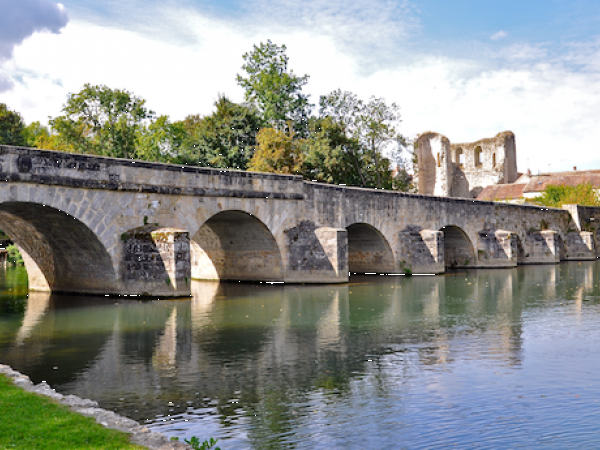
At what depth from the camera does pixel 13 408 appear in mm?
5656

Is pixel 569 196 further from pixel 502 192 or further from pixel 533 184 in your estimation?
pixel 533 184

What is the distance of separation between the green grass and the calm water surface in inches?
43.9

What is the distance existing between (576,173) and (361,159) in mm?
25962

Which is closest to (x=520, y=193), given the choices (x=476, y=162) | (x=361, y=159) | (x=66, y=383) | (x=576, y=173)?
(x=476, y=162)

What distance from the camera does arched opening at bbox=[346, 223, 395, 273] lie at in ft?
82.4

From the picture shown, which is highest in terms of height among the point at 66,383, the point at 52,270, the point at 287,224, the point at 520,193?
the point at 520,193

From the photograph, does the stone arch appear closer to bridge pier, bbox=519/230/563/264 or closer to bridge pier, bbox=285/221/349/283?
bridge pier, bbox=519/230/563/264

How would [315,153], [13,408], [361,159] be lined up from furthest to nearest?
[361,159] < [315,153] < [13,408]

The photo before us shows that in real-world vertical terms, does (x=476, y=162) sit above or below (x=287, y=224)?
above

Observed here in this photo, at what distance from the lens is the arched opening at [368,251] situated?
989 inches

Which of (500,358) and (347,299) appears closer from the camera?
(500,358)

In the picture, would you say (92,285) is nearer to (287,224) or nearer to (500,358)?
(287,224)

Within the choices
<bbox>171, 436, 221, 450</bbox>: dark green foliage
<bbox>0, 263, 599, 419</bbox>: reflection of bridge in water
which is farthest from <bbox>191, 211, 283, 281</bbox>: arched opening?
<bbox>171, 436, 221, 450</bbox>: dark green foliage

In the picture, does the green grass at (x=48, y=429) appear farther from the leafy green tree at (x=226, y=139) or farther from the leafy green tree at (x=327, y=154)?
the leafy green tree at (x=327, y=154)
